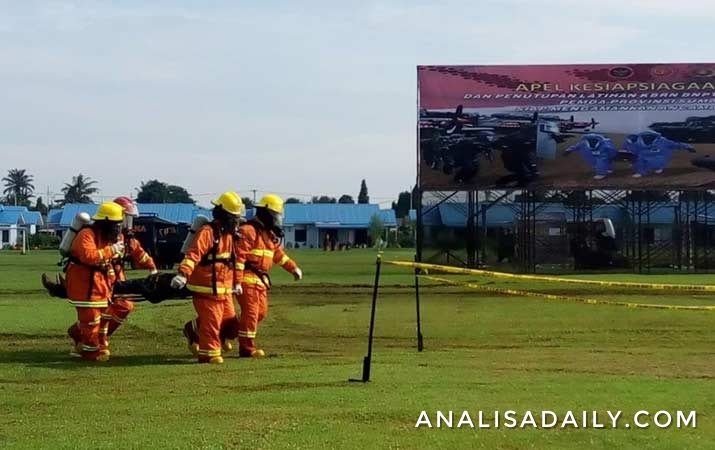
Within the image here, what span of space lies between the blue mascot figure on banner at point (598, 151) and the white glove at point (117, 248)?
31496 millimetres

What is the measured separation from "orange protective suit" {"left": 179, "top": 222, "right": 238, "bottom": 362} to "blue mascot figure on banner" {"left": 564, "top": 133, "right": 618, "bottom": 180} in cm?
3148

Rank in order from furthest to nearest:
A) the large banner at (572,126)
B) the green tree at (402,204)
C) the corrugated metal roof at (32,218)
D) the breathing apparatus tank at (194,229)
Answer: the green tree at (402,204) → the corrugated metal roof at (32,218) → the large banner at (572,126) → the breathing apparatus tank at (194,229)

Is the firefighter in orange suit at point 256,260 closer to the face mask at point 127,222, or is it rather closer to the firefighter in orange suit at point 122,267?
the firefighter in orange suit at point 122,267

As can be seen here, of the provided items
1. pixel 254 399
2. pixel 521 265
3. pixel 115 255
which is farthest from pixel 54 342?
pixel 521 265

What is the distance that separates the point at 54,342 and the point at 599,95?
106 ft

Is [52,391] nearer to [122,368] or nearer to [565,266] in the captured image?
[122,368]

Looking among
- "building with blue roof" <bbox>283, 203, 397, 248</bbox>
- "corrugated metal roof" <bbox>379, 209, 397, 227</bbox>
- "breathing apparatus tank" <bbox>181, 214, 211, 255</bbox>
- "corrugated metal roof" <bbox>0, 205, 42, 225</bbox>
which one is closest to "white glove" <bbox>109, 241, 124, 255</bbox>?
"breathing apparatus tank" <bbox>181, 214, 211, 255</bbox>

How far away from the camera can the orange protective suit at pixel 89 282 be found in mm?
12023

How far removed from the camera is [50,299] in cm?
2322

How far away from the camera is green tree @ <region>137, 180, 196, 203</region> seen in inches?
5054

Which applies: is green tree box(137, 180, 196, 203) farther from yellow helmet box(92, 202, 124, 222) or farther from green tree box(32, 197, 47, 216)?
yellow helmet box(92, 202, 124, 222)

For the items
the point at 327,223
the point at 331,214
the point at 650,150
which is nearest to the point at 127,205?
the point at 650,150

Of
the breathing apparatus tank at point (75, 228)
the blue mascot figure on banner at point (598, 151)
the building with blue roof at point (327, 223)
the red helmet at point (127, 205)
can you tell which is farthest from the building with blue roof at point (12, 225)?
the breathing apparatus tank at point (75, 228)

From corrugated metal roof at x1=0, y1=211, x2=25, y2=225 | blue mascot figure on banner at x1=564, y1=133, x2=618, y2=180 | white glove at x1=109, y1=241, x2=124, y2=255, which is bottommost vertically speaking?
white glove at x1=109, y1=241, x2=124, y2=255
